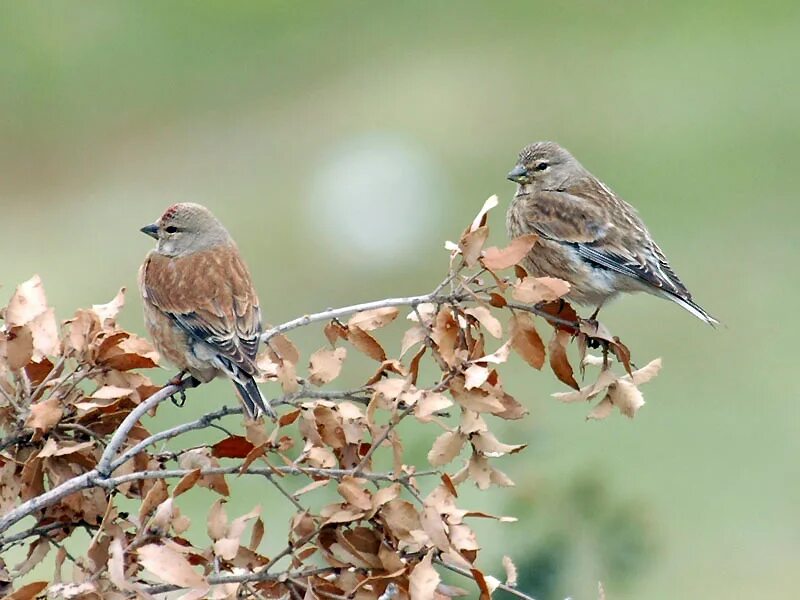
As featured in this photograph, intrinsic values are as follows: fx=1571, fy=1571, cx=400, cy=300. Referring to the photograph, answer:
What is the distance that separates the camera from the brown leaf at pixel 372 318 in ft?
12.1

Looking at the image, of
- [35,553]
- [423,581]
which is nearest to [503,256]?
[423,581]

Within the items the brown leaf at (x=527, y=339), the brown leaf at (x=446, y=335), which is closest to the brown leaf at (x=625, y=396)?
the brown leaf at (x=527, y=339)

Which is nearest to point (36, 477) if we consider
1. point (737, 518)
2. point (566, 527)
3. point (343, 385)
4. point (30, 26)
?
point (566, 527)

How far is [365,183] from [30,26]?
7.22 meters

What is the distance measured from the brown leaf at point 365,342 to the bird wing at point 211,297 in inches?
32.5

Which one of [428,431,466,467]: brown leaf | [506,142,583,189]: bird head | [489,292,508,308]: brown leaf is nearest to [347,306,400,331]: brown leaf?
[489,292,508,308]: brown leaf

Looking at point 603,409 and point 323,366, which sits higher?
point 323,366

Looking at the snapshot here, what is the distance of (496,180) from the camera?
53.3ft

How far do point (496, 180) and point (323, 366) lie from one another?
12813 mm

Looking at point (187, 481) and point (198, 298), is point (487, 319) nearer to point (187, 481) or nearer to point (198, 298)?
point (187, 481)

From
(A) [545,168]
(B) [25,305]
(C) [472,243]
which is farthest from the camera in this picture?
(A) [545,168]

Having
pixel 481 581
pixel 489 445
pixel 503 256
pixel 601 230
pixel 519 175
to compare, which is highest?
pixel 503 256

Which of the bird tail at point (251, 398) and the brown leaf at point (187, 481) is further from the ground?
the brown leaf at point (187, 481)

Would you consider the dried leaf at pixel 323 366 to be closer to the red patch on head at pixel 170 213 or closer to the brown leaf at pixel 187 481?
the brown leaf at pixel 187 481
